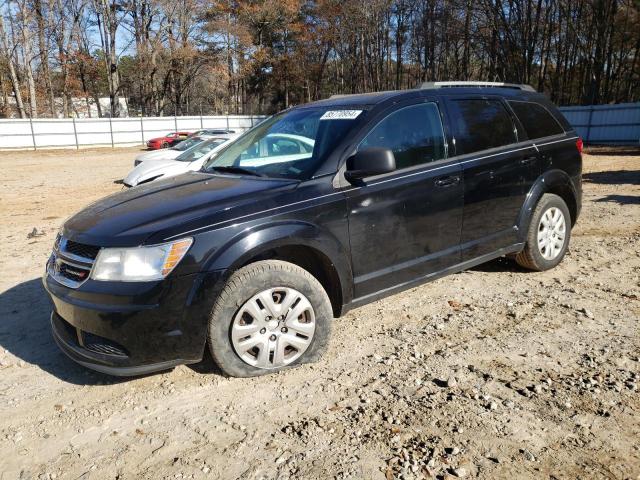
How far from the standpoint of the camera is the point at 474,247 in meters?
4.23

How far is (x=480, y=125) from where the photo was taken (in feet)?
14.2

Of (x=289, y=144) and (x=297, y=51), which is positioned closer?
(x=289, y=144)

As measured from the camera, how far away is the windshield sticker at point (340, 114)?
3703 mm

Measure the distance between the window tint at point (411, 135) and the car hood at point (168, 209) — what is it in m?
0.84

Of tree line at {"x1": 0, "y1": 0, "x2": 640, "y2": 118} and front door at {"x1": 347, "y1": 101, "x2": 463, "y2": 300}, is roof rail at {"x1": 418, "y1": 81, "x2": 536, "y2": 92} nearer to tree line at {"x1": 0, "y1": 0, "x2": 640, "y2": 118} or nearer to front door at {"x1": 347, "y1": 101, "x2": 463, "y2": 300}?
front door at {"x1": 347, "y1": 101, "x2": 463, "y2": 300}

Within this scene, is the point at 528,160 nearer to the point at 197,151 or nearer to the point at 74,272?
the point at 74,272

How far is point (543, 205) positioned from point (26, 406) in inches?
178

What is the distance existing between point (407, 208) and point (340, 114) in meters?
0.90

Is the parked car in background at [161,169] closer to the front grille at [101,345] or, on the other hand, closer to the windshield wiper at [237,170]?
Answer: the windshield wiper at [237,170]

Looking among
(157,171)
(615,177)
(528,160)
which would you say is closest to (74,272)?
(528,160)

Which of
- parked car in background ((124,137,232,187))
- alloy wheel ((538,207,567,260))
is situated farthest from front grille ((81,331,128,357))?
parked car in background ((124,137,232,187))

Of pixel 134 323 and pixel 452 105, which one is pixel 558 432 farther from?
pixel 452 105

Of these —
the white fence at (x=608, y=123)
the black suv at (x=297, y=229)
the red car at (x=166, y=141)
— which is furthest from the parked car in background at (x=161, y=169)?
the white fence at (x=608, y=123)

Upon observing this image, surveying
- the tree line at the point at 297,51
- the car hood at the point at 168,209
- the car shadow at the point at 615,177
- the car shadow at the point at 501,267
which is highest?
the tree line at the point at 297,51
